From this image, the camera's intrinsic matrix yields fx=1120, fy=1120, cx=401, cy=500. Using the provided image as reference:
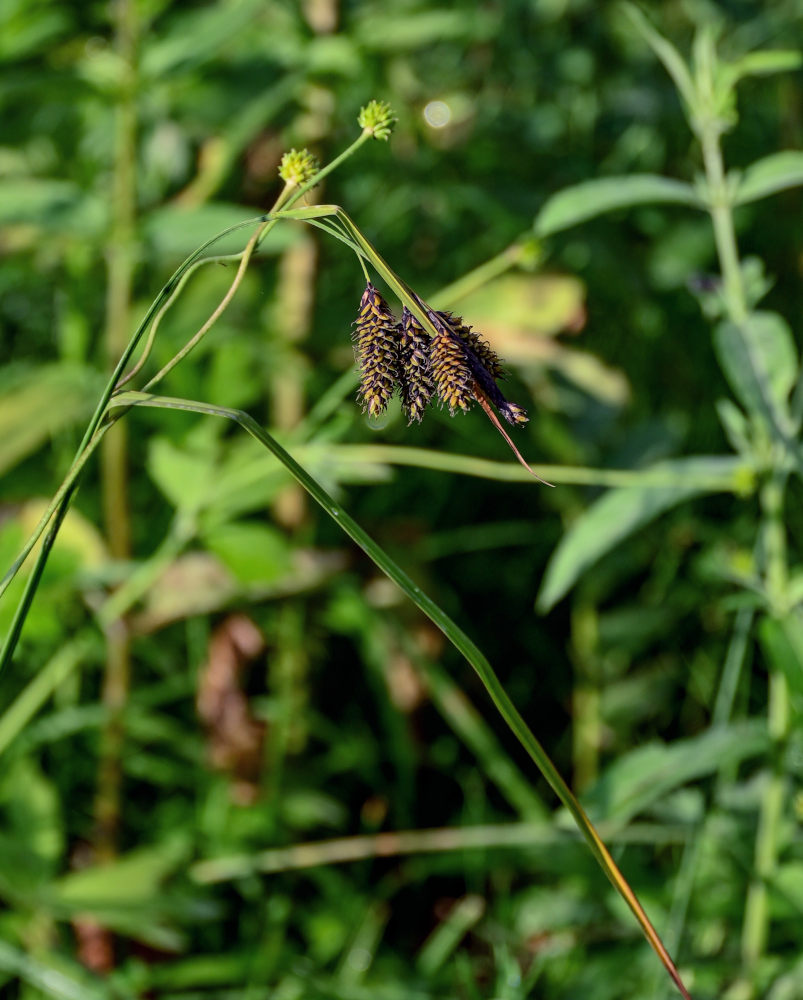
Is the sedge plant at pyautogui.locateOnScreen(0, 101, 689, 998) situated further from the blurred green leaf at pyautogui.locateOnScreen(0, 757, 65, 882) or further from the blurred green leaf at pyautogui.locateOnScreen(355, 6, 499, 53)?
the blurred green leaf at pyautogui.locateOnScreen(355, 6, 499, 53)

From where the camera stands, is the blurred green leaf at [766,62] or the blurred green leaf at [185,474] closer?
the blurred green leaf at [766,62]

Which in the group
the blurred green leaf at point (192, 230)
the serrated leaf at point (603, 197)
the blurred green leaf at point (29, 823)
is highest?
the blurred green leaf at point (192, 230)

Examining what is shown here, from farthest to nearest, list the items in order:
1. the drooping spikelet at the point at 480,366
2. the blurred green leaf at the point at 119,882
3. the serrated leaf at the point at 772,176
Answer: the blurred green leaf at the point at 119,882 → the serrated leaf at the point at 772,176 → the drooping spikelet at the point at 480,366

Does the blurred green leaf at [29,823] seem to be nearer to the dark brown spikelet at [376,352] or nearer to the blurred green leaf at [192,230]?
the blurred green leaf at [192,230]

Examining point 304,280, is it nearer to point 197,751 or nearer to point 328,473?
point 328,473

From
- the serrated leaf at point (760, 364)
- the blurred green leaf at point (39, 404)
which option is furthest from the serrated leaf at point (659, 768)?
the blurred green leaf at point (39, 404)

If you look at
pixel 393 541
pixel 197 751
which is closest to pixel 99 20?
pixel 393 541

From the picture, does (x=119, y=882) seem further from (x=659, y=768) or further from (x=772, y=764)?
(x=772, y=764)
